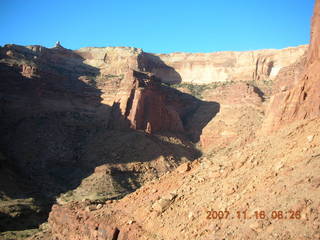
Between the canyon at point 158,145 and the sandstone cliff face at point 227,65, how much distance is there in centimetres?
27

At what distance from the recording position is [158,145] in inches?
1845

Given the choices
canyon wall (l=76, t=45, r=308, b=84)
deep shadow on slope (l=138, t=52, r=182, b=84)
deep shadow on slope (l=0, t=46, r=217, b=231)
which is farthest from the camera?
deep shadow on slope (l=138, t=52, r=182, b=84)

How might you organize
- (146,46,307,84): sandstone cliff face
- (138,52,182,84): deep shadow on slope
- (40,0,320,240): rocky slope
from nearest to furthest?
(40,0,320,240): rocky slope < (146,46,307,84): sandstone cliff face < (138,52,182,84): deep shadow on slope

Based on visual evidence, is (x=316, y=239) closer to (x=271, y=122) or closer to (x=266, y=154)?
(x=266, y=154)

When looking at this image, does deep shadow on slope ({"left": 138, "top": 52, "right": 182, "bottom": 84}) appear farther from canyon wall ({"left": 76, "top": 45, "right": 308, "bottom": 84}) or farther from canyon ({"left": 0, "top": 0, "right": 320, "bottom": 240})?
canyon ({"left": 0, "top": 0, "right": 320, "bottom": 240})

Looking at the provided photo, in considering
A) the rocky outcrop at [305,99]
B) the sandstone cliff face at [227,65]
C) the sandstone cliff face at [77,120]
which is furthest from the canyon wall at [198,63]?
the rocky outcrop at [305,99]
